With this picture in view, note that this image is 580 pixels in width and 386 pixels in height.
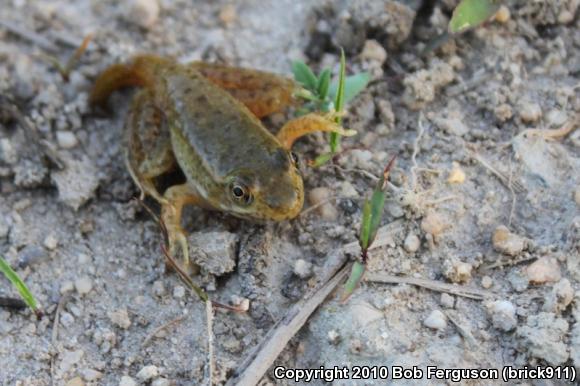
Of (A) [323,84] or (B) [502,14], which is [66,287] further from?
(B) [502,14]

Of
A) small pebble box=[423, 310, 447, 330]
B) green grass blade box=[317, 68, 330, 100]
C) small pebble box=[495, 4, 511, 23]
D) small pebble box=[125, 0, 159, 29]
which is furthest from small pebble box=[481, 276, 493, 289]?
small pebble box=[125, 0, 159, 29]

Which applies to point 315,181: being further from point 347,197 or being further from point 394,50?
point 394,50

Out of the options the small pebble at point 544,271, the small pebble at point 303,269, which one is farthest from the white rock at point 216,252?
the small pebble at point 544,271

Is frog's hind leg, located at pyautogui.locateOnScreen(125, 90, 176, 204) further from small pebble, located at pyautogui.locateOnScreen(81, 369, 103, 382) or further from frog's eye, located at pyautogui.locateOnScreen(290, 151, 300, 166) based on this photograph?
small pebble, located at pyautogui.locateOnScreen(81, 369, 103, 382)

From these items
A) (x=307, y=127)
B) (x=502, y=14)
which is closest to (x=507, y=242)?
(x=307, y=127)

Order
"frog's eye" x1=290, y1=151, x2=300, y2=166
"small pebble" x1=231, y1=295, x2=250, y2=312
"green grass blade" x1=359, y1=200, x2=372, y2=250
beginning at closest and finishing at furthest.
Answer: "green grass blade" x1=359, y1=200, x2=372, y2=250 < "small pebble" x1=231, y1=295, x2=250, y2=312 < "frog's eye" x1=290, y1=151, x2=300, y2=166
